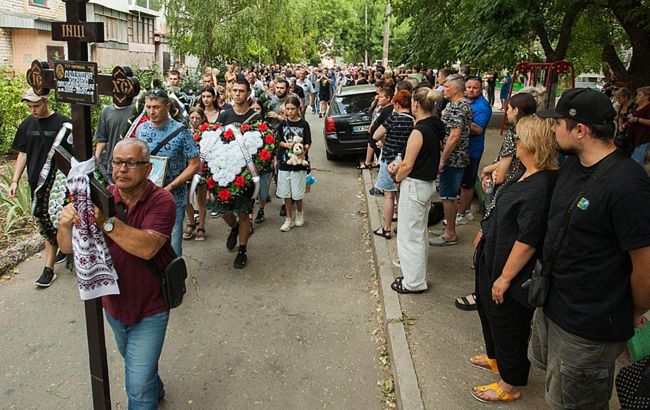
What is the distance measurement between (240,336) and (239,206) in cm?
179

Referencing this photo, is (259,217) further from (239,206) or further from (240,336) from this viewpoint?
(240,336)

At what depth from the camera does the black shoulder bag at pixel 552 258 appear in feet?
8.24

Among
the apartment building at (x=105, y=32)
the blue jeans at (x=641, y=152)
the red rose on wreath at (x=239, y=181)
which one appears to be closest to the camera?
the red rose on wreath at (x=239, y=181)

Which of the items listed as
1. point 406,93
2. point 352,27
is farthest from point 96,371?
point 352,27

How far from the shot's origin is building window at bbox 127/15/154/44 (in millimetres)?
35531

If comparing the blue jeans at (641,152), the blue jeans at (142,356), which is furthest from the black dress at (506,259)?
the blue jeans at (641,152)

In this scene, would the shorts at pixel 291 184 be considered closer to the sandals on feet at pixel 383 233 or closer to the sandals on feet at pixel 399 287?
the sandals on feet at pixel 383 233

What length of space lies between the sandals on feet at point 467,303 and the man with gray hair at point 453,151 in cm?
162

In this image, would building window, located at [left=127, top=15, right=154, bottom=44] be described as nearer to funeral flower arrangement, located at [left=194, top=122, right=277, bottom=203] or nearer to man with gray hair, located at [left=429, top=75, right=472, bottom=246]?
funeral flower arrangement, located at [left=194, top=122, right=277, bottom=203]

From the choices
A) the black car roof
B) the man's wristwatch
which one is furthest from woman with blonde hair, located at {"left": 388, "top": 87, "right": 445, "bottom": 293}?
the black car roof

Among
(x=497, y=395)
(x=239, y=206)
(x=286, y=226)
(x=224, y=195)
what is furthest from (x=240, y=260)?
(x=497, y=395)

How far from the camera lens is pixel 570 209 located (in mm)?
2602

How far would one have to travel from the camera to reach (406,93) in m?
6.20

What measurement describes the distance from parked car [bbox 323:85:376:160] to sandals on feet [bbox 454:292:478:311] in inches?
270
